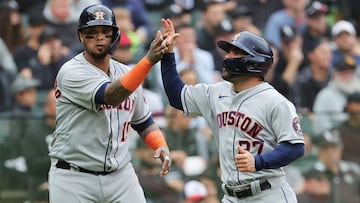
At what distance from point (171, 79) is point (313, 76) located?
531cm

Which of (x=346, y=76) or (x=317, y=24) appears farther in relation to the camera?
(x=317, y=24)

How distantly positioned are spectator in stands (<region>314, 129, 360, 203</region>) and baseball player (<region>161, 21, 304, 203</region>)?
3.74m

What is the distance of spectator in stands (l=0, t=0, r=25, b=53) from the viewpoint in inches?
440

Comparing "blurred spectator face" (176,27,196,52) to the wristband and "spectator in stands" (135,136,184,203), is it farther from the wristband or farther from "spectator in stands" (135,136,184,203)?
the wristband

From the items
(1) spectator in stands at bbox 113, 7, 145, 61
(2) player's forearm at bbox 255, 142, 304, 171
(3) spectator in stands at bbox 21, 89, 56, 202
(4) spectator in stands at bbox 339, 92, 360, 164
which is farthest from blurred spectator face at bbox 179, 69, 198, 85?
(2) player's forearm at bbox 255, 142, 304, 171

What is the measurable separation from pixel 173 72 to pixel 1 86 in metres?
4.50

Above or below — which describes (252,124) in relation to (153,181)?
above

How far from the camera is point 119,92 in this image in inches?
238

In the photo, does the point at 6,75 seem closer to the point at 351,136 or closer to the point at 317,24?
the point at 351,136

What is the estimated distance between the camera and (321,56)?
1174 centimetres

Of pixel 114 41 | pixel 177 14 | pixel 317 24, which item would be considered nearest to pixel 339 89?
pixel 317 24

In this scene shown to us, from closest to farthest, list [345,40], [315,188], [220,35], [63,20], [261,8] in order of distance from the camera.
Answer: [315,188], [63,20], [220,35], [345,40], [261,8]

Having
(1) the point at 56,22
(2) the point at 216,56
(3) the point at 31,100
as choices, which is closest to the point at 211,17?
(2) the point at 216,56

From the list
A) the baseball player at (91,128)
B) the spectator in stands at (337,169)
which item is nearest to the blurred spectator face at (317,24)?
the spectator in stands at (337,169)
